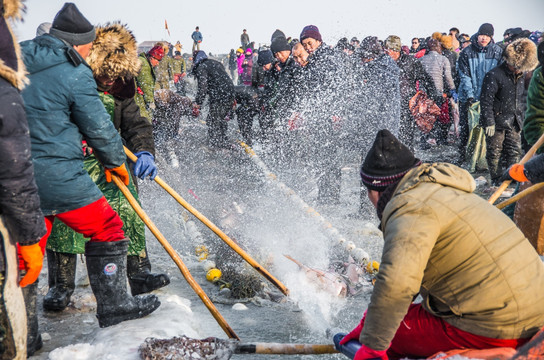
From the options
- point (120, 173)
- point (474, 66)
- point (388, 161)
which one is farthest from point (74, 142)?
point (474, 66)

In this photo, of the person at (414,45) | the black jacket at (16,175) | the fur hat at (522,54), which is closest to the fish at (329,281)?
the black jacket at (16,175)

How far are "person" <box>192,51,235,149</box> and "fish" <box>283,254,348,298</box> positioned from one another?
6.80 meters

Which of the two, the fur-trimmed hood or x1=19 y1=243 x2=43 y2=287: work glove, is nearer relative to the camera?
the fur-trimmed hood

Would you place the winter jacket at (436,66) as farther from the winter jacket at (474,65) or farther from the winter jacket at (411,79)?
the winter jacket at (474,65)

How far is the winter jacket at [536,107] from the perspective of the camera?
4.05 meters

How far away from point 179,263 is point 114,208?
744 mm

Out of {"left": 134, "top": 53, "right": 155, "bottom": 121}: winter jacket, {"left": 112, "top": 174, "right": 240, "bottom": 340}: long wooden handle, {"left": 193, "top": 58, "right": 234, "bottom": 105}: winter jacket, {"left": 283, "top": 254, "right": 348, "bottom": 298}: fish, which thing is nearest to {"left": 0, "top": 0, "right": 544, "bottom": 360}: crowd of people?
{"left": 112, "top": 174, "right": 240, "bottom": 340}: long wooden handle

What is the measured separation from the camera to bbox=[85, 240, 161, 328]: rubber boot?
308 cm

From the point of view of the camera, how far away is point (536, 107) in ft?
13.5

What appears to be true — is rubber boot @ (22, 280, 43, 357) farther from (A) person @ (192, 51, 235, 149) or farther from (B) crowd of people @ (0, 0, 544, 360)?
(A) person @ (192, 51, 235, 149)

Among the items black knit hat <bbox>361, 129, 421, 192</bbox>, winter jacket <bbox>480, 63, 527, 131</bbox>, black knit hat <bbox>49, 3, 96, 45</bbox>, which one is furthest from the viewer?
winter jacket <bbox>480, 63, 527, 131</bbox>

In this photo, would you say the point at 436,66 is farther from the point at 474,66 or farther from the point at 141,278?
the point at 141,278

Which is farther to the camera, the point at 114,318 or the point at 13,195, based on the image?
the point at 114,318

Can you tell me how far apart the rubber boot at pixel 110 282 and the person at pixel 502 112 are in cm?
538
